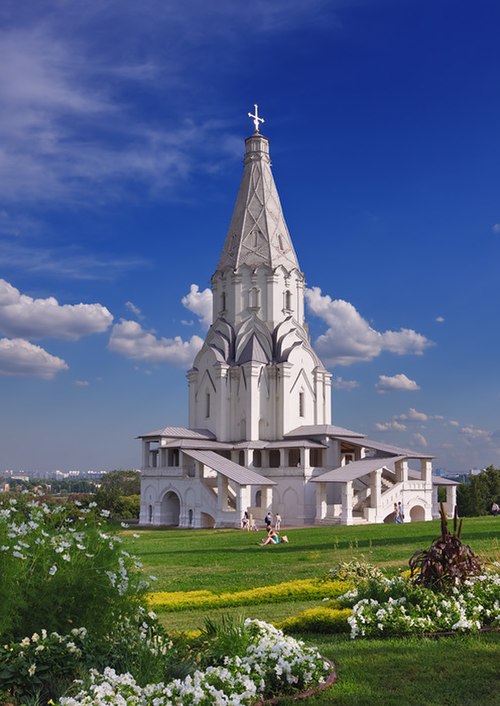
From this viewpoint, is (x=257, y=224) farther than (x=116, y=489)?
No

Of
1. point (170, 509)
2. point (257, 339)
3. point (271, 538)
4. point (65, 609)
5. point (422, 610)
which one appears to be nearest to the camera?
point (65, 609)

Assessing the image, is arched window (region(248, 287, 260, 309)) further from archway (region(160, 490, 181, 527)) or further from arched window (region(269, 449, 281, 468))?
archway (region(160, 490, 181, 527))

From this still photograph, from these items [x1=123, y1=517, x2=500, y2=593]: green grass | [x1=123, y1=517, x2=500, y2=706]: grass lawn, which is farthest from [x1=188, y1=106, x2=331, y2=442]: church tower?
[x1=123, y1=517, x2=500, y2=706]: grass lawn

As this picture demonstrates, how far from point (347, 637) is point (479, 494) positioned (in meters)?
45.0

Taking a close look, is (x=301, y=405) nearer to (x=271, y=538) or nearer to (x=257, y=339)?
(x=257, y=339)

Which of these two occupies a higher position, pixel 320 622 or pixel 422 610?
pixel 422 610

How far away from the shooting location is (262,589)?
13.0 m

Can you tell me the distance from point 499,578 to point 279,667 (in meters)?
4.79

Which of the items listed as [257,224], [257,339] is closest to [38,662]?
[257,339]

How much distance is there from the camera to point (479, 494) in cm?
5128

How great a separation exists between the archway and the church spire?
610 inches

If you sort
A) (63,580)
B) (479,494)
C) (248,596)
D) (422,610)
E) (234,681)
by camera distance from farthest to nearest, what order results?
(479,494) → (248,596) → (422,610) → (63,580) → (234,681)

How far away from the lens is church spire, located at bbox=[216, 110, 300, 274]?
49.0 meters

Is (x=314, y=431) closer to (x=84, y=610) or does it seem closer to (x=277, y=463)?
(x=277, y=463)
